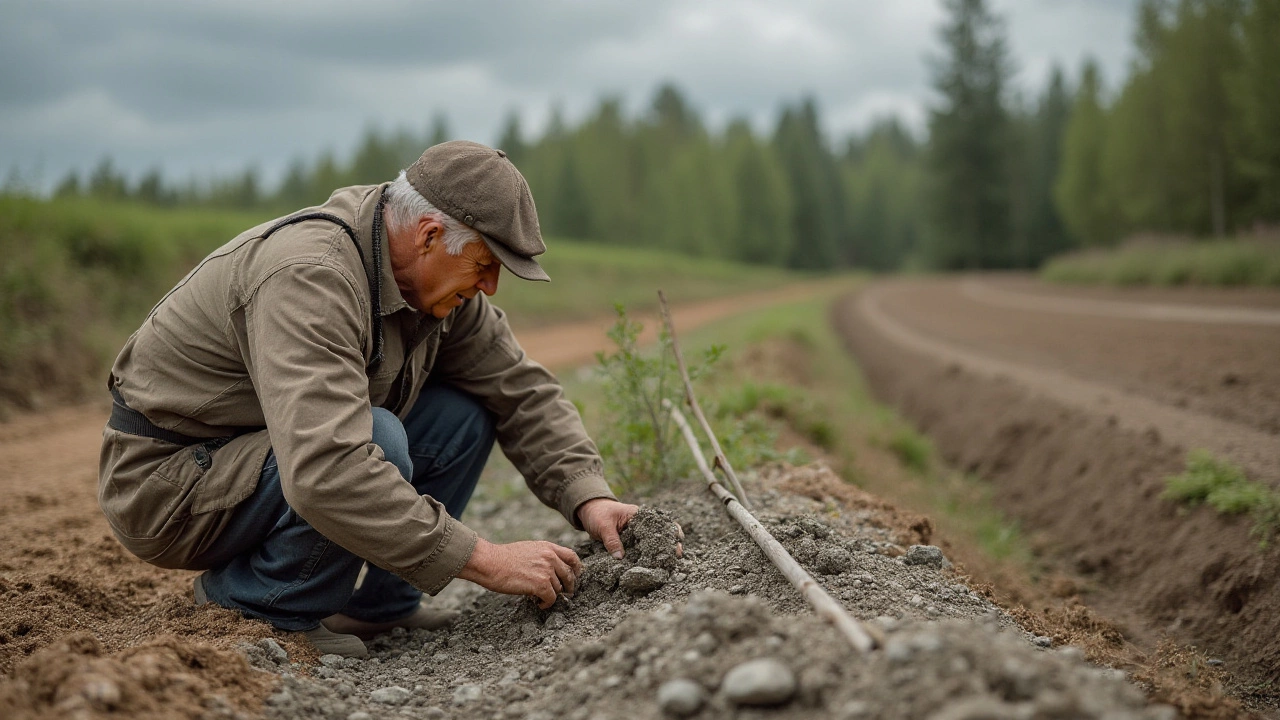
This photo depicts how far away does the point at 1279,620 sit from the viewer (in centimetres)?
322

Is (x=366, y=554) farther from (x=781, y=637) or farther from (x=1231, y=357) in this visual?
(x=1231, y=357)

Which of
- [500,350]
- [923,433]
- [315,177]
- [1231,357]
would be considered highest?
[315,177]

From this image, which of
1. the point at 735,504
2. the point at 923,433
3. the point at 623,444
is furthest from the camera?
the point at 923,433

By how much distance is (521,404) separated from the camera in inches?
130

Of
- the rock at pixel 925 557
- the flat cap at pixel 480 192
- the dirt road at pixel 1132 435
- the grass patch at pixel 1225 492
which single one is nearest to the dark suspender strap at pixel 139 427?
the flat cap at pixel 480 192

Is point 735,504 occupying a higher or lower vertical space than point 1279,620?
higher

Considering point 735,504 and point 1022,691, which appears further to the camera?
point 735,504

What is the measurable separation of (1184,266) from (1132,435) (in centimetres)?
1678

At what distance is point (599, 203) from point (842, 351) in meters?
39.3

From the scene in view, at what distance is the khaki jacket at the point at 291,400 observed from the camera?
2.30 m

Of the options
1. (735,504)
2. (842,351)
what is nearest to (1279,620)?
(735,504)

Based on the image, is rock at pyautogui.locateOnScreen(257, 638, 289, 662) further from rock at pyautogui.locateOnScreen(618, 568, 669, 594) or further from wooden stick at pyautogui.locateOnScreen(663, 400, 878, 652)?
wooden stick at pyautogui.locateOnScreen(663, 400, 878, 652)

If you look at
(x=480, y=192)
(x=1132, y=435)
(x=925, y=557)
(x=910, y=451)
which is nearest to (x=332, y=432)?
(x=480, y=192)

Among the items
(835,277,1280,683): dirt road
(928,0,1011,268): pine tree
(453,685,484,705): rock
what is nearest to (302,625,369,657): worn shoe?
(453,685,484,705): rock
